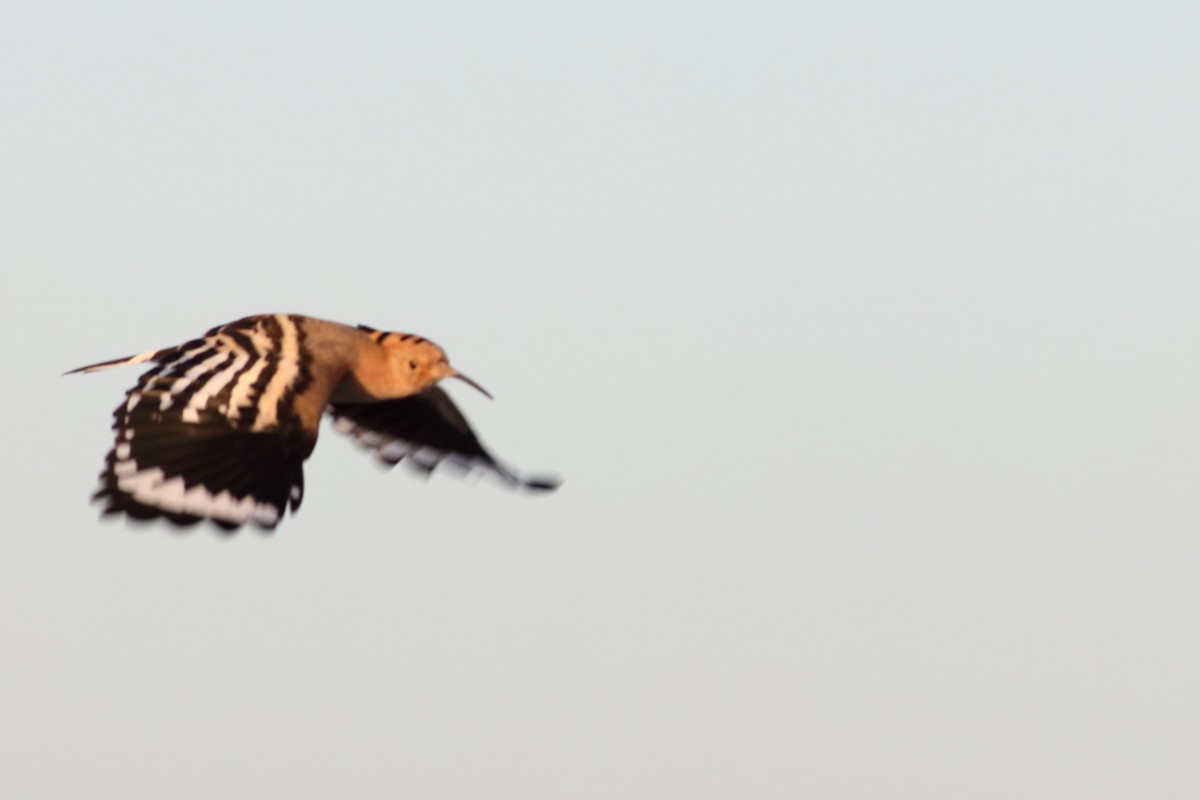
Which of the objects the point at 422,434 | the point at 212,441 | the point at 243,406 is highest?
the point at 422,434

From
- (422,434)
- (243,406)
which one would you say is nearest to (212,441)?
(243,406)

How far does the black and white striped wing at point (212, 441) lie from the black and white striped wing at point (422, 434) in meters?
3.14

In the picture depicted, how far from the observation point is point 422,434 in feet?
74.5

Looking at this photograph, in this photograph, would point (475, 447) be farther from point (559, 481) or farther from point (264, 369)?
point (264, 369)

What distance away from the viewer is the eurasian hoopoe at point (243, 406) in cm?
1808

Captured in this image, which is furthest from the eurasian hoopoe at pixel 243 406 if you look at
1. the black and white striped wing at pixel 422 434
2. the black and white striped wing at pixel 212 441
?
the black and white striped wing at pixel 422 434

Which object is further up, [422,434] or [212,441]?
[422,434]

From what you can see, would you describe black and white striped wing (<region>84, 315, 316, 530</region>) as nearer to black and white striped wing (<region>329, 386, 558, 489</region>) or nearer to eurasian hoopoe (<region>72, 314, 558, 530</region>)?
eurasian hoopoe (<region>72, 314, 558, 530</region>)

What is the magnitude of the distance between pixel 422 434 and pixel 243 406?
4.03 meters

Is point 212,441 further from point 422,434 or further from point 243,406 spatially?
point 422,434

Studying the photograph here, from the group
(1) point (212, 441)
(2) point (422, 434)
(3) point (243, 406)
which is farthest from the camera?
(2) point (422, 434)

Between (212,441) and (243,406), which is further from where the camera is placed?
(243,406)

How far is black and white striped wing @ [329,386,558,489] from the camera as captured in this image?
2266 cm

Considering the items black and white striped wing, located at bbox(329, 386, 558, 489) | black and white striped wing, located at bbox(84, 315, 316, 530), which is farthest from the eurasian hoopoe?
black and white striped wing, located at bbox(329, 386, 558, 489)
